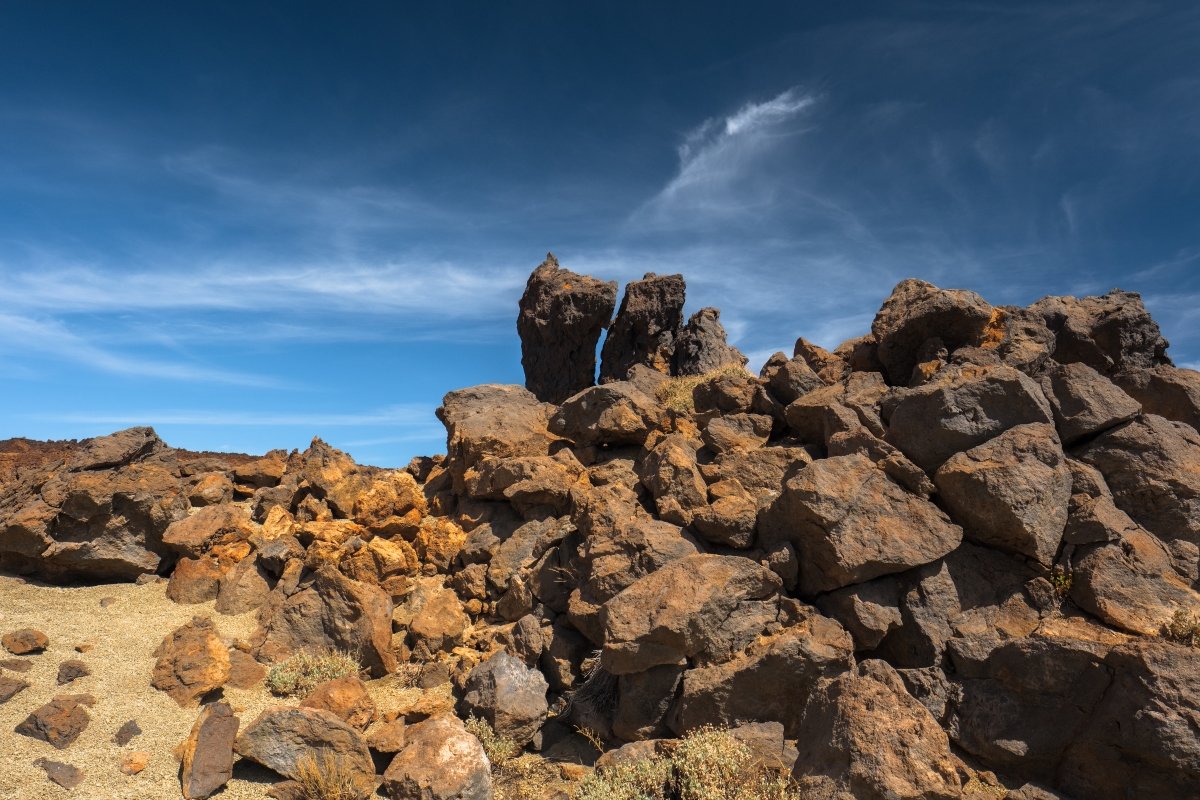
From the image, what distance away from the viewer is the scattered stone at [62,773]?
751cm

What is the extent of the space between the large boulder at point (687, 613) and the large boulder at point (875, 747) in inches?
66.3

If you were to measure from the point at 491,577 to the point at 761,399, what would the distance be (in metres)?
5.63

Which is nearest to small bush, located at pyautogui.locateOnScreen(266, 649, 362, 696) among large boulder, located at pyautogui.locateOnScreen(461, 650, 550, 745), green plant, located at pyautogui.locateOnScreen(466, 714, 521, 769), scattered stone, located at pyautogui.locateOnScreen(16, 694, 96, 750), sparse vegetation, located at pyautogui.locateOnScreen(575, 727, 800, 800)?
large boulder, located at pyautogui.locateOnScreen(461, 650, 550, 745)

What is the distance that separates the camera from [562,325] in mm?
22297

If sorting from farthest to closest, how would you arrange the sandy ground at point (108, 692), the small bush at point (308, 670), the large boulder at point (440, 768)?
the small bush at point (308, 670)
the sandy ground at point (108, 692)
the large boulder at point (440, 768)

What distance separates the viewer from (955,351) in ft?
38.0

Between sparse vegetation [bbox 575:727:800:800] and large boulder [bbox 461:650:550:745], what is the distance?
1.34 m

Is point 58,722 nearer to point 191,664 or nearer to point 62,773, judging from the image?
point 62,773

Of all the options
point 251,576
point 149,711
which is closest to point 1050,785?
point 149,711

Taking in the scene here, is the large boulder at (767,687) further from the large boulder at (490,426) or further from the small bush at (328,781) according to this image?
the large boulder at (490,426)

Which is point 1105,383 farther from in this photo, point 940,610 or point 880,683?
point 880,683

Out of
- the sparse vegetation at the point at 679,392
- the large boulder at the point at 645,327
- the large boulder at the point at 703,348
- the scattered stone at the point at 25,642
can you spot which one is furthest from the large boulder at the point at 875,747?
the large boulder at the point at 645,327

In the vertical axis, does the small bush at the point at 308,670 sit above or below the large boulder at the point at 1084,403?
below

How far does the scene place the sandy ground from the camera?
7.61 meters
